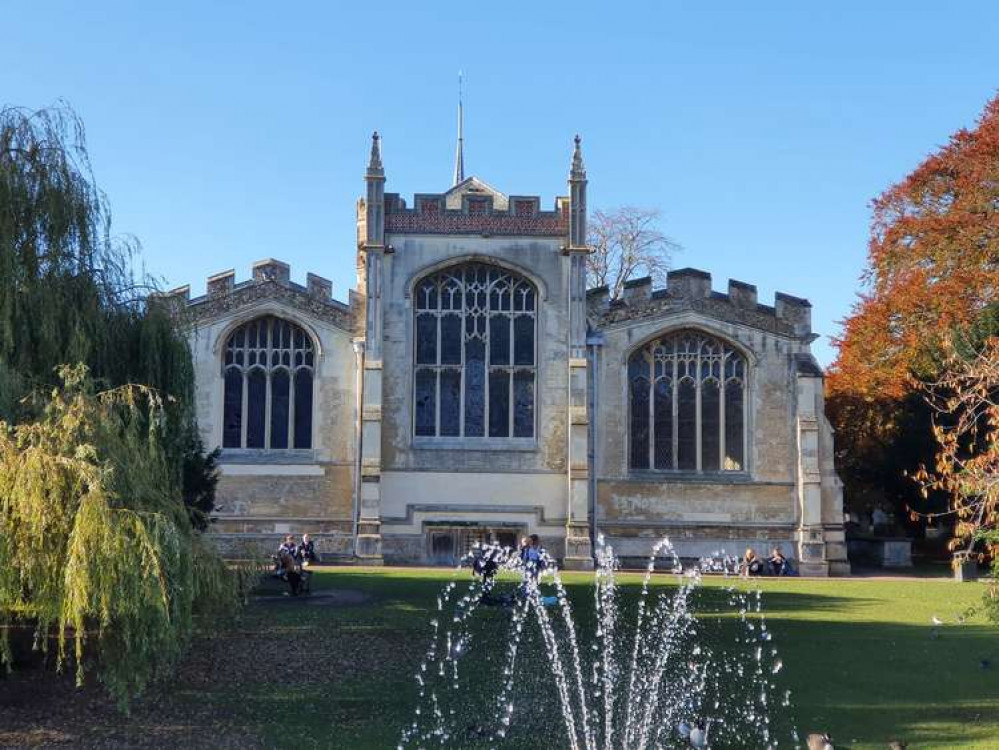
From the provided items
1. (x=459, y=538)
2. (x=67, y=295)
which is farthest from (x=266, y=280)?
(x=67, y=295)

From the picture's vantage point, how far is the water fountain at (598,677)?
11.0m

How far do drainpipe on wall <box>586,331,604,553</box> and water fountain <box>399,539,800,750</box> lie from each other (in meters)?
9.64

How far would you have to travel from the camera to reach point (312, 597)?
20219 millimetres

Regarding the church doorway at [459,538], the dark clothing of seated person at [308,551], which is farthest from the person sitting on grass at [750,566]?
the dark clothing of seated person at [308,551]

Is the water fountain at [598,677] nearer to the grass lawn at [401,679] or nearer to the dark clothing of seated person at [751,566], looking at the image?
the grass lawn at [401,679]

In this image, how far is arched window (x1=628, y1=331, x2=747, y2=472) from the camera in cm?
3067

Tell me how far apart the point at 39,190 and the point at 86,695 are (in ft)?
20.5

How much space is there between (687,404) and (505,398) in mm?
4983

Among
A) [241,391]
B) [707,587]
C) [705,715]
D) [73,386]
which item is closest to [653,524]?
[707,587]

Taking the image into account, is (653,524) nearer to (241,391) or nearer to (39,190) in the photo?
(241,391)

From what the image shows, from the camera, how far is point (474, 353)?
3036 cm

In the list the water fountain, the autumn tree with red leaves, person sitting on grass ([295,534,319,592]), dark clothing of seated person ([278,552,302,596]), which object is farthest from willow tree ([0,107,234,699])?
the autumn tree with red leaves

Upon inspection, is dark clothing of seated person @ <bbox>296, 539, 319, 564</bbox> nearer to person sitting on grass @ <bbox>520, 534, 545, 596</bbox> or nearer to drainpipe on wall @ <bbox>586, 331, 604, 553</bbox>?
drainpipe on wall @ <bbox>586, 331, 604, 553</bbox>

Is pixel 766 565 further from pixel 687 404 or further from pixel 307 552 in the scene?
pixel 307 552
